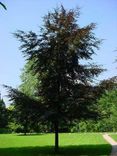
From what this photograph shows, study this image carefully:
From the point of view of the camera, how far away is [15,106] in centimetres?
2336

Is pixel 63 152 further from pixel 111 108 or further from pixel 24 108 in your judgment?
pixel 111 108

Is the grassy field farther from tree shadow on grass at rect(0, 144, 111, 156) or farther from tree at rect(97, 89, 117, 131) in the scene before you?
tree at rect(97, 89, 117, 131)

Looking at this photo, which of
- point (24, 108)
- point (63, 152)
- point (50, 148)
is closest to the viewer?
point (24, 108)

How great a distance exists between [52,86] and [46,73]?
3.06ft

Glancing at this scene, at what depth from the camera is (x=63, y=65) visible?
23.4 m

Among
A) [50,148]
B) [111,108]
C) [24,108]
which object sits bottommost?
[50,148]

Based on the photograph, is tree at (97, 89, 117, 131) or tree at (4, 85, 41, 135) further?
tree at (97, 89, 117, 131)

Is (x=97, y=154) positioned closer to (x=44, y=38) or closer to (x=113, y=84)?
(x=113, y=84)

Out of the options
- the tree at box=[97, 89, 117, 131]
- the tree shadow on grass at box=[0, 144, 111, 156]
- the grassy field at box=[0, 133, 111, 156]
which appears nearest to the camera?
the tree shadow on grass at box=[0, 144, 111, 156]

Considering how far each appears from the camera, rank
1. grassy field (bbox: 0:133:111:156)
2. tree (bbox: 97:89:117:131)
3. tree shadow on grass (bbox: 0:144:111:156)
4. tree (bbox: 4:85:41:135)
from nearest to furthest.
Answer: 1. tree shadow on grass (bbox: 0:144:111:156)
2. tree (bbox: 4:85:41:135)
3. grassy field (bbox: 0:133:111:156)
4. tree (bbox: 97:89:117:131)

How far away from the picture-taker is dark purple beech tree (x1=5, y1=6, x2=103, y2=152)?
910 inches

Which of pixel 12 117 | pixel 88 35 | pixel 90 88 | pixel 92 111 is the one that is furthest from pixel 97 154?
pixel 88 35

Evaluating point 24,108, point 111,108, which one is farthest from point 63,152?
point 111,108

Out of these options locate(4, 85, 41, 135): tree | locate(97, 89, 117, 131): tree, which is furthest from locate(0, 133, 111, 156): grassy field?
locate(97, 89, 117, 131): tree
